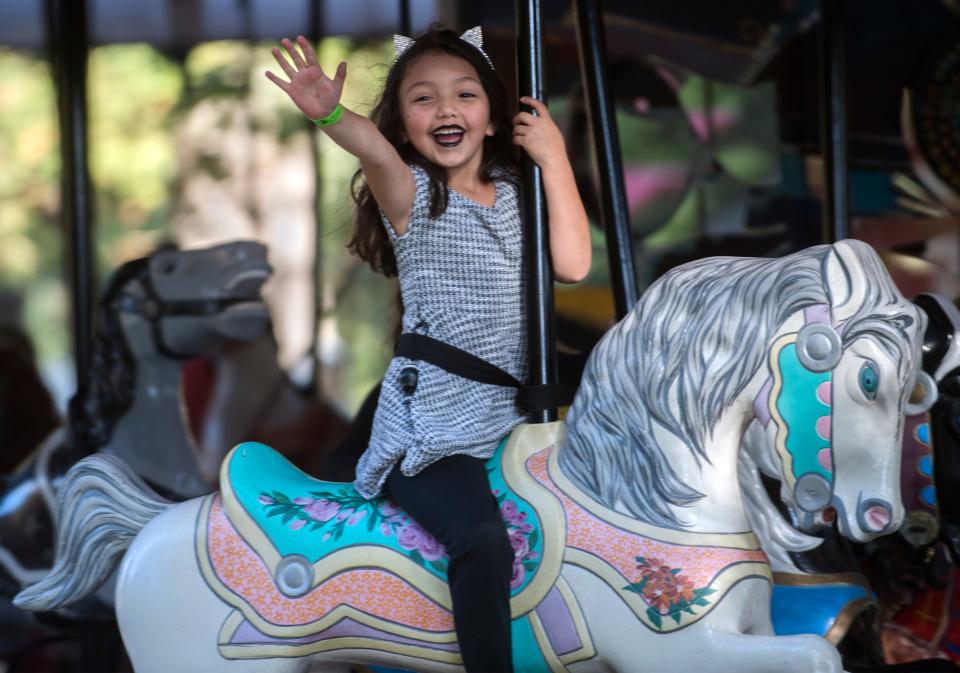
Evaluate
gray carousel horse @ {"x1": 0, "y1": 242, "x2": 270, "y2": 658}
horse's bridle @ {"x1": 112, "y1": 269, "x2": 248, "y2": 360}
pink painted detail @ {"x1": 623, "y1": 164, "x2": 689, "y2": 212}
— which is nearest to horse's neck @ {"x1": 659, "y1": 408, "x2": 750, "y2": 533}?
gray carousel horse @ {"x1": 0, "y1": 242, "x2": 270, "y2": 658}

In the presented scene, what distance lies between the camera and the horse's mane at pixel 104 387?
344 centimetres

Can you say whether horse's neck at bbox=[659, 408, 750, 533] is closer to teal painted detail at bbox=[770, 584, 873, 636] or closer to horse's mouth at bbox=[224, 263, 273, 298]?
teal painted detail at bbox=[770, 584, 873, 636]

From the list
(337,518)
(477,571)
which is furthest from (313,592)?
(477,571)

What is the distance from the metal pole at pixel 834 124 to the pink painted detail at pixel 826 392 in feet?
3.25

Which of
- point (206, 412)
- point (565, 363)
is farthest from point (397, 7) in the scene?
point (565, 363)

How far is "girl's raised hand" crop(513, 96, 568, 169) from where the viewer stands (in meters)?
1.92

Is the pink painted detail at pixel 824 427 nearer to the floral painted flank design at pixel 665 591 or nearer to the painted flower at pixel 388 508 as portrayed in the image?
the floral painted flank design at pixel 665 591

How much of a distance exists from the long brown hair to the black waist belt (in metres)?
0.22

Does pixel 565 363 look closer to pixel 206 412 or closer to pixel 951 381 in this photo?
pixel 951 381

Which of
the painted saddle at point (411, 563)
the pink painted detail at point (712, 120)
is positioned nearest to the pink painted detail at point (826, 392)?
the painted saddle at point (411, 563)

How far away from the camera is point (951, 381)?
2.08m

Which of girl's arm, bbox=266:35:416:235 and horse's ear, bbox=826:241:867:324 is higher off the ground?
girl's arm, bbox=266:35:416:235

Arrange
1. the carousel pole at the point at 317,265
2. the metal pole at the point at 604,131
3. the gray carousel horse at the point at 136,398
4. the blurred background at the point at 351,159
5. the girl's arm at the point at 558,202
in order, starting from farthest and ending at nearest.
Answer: the carousel pole at the point at 317,265, the blurred background at the point at 351,159, the gray carousel horse at the point at 136,398, the metal pole at the point at 604,131, the girl's arm at the point at 558,202

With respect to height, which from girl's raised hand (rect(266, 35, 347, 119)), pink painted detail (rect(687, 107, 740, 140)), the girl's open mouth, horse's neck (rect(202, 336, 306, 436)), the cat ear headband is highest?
the cat ear headband
